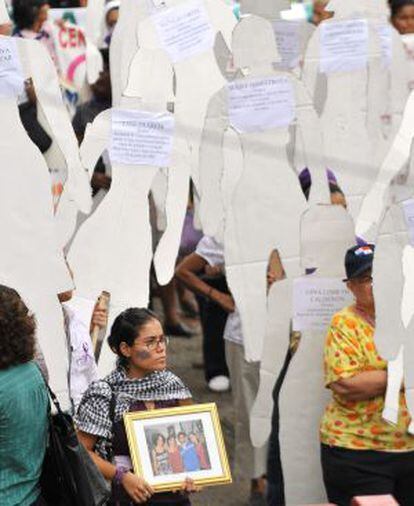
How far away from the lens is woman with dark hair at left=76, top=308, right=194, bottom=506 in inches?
201

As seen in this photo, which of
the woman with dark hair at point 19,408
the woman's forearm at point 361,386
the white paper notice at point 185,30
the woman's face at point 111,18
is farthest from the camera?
the woman's face at point 111,18

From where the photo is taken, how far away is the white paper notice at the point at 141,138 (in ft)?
19.7

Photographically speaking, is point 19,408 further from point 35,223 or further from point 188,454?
point 35,223

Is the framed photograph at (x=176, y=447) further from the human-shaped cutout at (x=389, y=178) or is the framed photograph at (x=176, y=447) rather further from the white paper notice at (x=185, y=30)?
the white paper notice at (x=185, y=30)

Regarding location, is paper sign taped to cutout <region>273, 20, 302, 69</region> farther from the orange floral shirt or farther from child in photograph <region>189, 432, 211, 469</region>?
child in photograph <region>189, 432, 211, 469</region>

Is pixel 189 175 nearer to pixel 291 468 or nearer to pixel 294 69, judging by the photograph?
pixel 294 69

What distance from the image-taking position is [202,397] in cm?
809

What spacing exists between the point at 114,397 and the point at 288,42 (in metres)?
2.02

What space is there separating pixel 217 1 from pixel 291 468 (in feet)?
Answer: 6.53

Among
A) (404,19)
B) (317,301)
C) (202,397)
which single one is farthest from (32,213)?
(404,19)

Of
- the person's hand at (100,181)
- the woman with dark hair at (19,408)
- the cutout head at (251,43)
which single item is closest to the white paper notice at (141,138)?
the cutout head at (251,43)

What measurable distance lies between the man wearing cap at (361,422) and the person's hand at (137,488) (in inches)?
37.1

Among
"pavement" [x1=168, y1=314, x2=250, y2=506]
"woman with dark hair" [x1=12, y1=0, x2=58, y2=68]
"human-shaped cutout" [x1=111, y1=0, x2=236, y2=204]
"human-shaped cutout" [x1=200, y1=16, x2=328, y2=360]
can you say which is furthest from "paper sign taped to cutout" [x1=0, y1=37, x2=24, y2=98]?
"woman with dark hair" [x1=12, y1=0, x2=58, y2=68]

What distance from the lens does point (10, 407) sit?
4.45 meters
